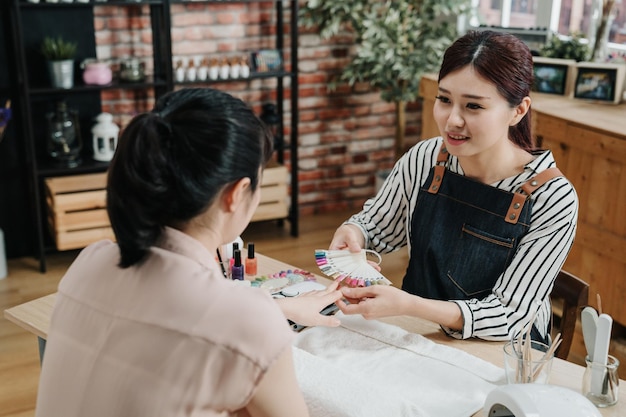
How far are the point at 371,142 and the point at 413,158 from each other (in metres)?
2.83

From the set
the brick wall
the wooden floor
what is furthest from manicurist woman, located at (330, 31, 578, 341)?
the brick wall

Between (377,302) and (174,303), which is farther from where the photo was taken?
(377,302)

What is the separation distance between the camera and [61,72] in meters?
3.88

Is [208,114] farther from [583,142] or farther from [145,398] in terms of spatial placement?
[583,142]

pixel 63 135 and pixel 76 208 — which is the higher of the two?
pixel 63 135

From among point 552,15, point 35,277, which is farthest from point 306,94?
point 35,277

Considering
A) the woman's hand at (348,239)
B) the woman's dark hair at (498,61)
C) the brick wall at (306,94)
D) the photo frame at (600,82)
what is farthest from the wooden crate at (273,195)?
the woman's dark hair at (498,61)

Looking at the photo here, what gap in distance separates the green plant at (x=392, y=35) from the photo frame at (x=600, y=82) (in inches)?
37.9

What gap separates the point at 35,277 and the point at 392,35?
7.25 feet

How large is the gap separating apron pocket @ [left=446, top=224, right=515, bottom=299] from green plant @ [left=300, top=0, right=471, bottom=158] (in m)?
2.39

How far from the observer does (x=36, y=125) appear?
4.13 m

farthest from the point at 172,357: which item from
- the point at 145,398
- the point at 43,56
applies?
the point at 43,56

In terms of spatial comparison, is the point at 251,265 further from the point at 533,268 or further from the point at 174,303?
the point at 174,303

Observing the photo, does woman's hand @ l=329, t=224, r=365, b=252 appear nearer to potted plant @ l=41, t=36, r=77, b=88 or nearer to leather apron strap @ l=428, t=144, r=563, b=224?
leather apron strap @ l=428, t=144, r=563, b=224
